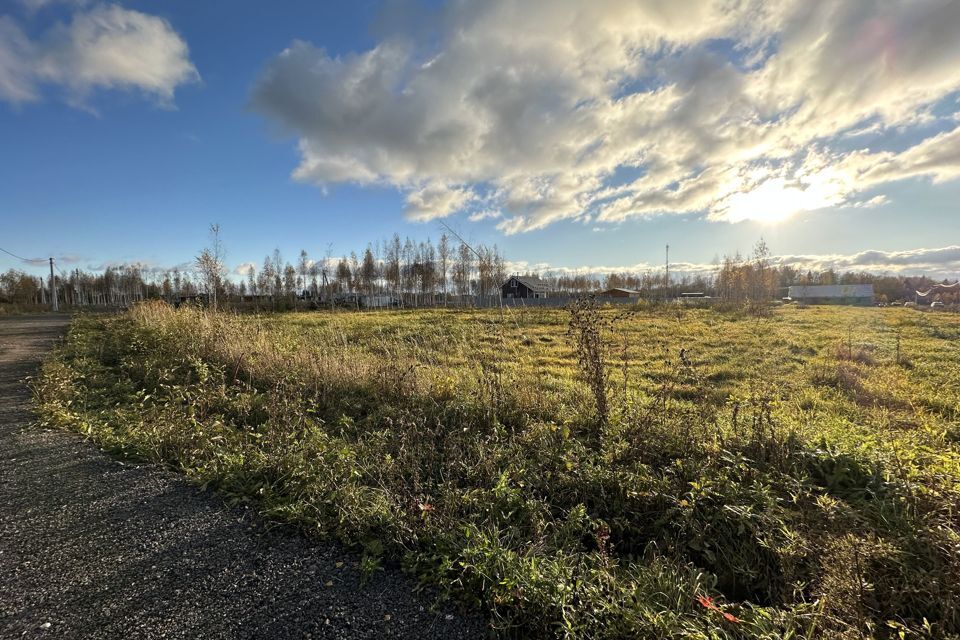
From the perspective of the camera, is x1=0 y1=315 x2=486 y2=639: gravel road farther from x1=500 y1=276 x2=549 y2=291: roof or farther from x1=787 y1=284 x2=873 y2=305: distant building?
x1=787 y1=284 x2=873 y2=305: distant building

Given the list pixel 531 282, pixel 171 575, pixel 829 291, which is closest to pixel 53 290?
pixel 171 575

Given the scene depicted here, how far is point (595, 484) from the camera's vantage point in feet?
10.1

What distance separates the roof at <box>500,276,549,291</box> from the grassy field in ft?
143

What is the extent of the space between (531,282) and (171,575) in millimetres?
51491

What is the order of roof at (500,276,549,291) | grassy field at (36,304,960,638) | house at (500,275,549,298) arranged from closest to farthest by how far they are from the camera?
1. grassy field at (36,304,960,638)
2. house at (500,275,549,298)
3. roof at (500,276,549,291)

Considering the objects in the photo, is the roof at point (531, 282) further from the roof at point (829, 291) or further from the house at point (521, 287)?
the roof at point (829, 291)

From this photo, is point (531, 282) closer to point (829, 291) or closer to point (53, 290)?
point (829, 291)

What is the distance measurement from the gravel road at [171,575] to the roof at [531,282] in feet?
150

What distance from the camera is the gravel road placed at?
6.06 ft

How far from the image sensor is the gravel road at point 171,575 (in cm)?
185

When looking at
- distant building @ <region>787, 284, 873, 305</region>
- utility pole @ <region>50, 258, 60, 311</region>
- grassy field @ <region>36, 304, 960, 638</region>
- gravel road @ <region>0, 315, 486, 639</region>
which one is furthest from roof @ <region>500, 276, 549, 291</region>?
gravel road @ <region>0, 315, 486, 639</region>

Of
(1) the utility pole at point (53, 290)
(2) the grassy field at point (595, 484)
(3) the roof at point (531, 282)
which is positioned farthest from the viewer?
(3) the roof at point (531, 282)

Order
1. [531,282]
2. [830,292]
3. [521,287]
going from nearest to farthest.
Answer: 1. [521,287]
2. [531,282]
3. [830,292]

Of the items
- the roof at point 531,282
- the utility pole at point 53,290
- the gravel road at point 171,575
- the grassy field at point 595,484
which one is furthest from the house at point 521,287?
the gravel road at point 171,575
